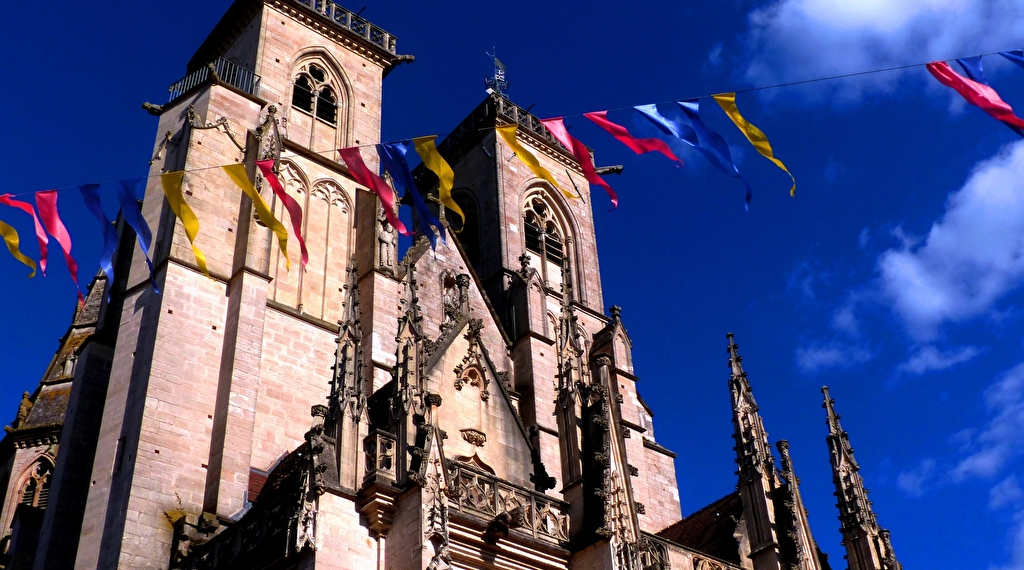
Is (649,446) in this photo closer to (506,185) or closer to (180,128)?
(506,185)

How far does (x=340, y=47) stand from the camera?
108ft

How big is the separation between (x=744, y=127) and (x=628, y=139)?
1.72m

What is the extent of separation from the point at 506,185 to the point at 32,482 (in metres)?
16.0

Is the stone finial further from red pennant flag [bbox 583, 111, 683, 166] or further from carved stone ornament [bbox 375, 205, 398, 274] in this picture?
red pennant flag [bbox 583, 111, 683, 166]

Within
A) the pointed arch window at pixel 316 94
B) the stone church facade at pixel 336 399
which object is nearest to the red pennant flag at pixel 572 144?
the stone church facade at pixel 336 399

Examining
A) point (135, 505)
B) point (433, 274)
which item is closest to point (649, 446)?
point (433, 274)

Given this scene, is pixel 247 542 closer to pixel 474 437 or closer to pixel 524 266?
pixel 474 437

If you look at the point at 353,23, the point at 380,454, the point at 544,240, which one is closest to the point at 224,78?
the point at 353,23

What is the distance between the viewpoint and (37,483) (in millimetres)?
30703

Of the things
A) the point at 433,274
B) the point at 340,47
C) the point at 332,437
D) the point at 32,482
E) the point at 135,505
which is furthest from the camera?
the point at 340,47

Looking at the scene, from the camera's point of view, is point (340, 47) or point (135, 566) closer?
point (135, 566)

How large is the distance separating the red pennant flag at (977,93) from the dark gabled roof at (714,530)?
10.3 metres

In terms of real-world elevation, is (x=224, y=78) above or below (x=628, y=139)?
above

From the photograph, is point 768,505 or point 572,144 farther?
point 768,505
